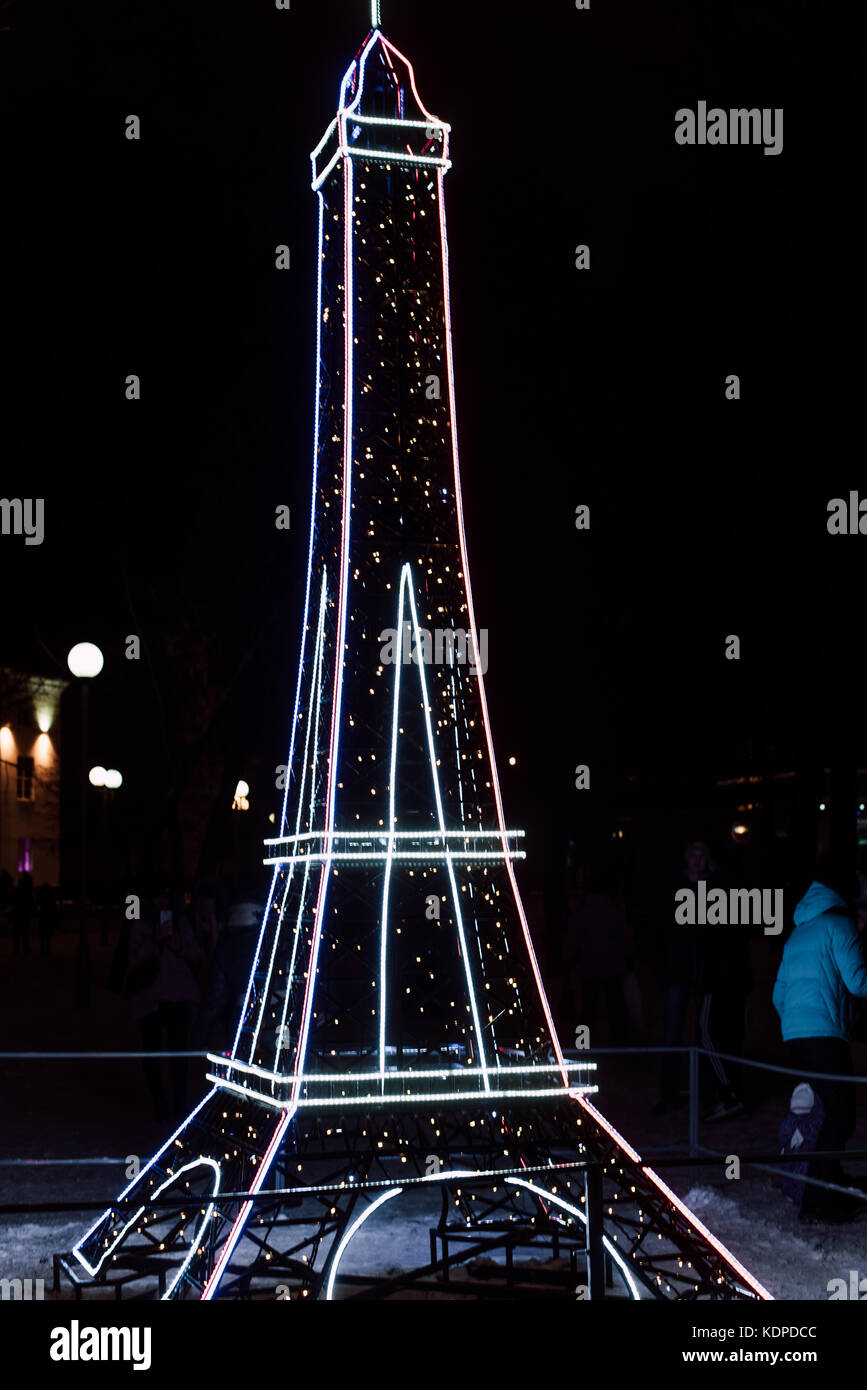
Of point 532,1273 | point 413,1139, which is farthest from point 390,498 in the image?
point 532,1273

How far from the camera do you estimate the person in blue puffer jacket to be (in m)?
11.0

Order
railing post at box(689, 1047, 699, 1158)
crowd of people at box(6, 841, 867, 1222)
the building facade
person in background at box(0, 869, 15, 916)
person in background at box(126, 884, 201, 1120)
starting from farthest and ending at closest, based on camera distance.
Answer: the building facade, person in background at box(0, 869, 15, 916), person in background at box(126, 884, 201, 1120), railing post at box(689, 1047, 699, 1158), crowd of people at box(6, 841, 867, 1222)

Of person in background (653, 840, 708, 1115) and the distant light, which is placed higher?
the distant light

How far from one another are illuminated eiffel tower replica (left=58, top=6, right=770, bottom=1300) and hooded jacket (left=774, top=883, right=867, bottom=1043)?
174cm

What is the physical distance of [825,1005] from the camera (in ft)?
36.4

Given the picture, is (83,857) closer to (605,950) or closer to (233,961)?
(605,950)

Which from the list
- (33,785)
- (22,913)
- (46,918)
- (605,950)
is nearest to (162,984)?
(605,950)

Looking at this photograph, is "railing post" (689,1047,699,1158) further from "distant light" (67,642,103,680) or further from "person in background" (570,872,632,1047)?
"distant light" (67,642,103,680)

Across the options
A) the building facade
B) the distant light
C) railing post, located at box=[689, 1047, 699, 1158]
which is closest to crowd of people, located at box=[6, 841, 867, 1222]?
railing post, located at box=[689, 1047, 699, 1158]

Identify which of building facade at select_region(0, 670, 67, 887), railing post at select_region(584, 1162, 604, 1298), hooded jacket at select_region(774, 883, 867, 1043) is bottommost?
railing post at select_region(584, 1162, 604, 1298)

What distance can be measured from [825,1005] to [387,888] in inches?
125

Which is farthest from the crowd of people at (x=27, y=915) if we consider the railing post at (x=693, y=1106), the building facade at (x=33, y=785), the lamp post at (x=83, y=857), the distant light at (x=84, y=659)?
the building facade at (x=33, y=785)

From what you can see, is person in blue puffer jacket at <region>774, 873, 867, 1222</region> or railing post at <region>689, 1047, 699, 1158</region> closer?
person in blue puffer jacket at <region>774, 873, 867, 1222</region>

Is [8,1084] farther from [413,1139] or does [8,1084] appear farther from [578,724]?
[578,724]
